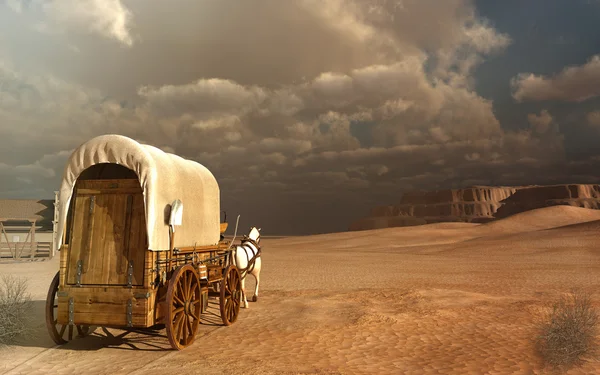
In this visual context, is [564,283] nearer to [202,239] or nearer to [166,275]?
[202,239]

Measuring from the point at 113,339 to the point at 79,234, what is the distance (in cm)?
288

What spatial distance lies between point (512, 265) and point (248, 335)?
25.8 meters

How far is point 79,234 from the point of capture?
904 centimetres

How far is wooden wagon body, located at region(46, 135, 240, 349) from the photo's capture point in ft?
28.5

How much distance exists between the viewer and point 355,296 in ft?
55.3

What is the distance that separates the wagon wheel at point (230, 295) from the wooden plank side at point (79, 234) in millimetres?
3277

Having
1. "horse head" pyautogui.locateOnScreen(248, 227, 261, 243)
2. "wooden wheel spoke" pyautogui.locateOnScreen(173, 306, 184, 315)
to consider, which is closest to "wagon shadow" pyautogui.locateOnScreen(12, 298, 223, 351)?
"wooden wheel spoke" pyautogui.locateOnScreen(173, 306, 184, 315)

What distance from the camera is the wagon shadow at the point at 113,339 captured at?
981cm

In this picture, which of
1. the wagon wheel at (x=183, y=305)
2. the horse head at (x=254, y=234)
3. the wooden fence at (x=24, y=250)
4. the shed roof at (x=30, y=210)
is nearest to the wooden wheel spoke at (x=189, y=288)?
the wagon wheel at (x=183, y=305)

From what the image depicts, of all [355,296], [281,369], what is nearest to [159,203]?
[281,369]

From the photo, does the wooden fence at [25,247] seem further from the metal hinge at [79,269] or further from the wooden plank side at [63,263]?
the metal hinge at [79,269]

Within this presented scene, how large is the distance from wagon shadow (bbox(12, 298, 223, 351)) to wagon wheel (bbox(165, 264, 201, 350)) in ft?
1.53

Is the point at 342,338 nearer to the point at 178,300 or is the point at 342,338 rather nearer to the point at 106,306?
the point at 178,300

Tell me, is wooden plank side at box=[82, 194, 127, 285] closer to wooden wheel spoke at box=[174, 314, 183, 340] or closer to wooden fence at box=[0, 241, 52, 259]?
wooden wheel spoke at box=[174, 314, 183, 340]
